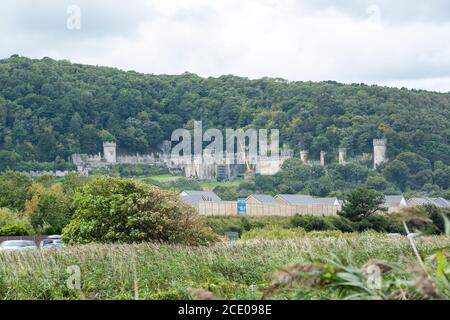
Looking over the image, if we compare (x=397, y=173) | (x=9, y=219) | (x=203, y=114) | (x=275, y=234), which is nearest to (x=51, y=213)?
(x=9, y=219)

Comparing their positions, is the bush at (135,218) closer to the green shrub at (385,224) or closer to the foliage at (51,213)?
the foliage at (51,213)

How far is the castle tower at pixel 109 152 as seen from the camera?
176 meters

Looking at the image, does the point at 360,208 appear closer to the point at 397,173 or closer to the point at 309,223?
the point at 309,223

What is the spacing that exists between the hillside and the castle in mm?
2183

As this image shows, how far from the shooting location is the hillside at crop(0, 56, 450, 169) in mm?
158250

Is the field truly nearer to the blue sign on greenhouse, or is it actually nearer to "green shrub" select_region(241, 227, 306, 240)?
"green shrub" select_region(241, 227, 306, 240)

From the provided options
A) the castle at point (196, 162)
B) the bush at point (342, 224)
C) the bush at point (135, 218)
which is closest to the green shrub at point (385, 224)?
the bush at point (342, 224)

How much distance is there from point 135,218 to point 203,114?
155m

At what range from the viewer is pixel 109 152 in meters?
176

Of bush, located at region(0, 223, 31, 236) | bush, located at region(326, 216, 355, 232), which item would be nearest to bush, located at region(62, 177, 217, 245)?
bush, located at region(0, 223, 31, 236)
